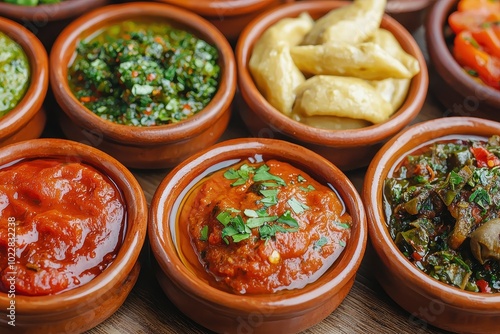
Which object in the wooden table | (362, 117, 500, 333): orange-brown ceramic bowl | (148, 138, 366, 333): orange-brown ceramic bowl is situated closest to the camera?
(148, 138, 366, 333): orange-brown ceramic bowl

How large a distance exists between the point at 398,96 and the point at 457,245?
1170 mm

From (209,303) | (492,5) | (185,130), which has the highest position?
(492,5)

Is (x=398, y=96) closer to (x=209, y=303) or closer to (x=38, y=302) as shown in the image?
(x=209, y=303)

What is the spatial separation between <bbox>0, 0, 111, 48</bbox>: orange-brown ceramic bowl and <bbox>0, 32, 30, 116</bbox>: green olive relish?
0.62ft

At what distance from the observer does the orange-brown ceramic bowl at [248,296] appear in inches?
114

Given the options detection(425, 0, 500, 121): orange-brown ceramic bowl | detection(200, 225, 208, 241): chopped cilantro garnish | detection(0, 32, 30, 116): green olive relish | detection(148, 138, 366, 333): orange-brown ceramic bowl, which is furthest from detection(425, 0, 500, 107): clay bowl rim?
detection(0, 32, 30, 116): green olive relish

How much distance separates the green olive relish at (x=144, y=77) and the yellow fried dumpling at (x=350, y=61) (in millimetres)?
577

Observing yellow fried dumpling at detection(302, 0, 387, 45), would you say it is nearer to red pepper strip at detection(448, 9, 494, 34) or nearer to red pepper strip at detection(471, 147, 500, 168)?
red pepper strip at detection(448, 9, 494, 34)

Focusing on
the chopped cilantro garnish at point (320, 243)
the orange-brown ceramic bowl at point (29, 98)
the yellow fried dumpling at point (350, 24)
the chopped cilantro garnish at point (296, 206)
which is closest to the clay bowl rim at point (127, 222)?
the orange-brown ceramic bowl at point (29, 98)

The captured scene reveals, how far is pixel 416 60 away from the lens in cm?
404

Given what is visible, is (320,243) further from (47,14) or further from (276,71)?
(47,14)

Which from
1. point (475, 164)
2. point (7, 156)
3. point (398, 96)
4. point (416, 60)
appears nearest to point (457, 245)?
point (475, 164)

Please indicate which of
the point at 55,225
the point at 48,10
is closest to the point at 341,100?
the point at 55,225

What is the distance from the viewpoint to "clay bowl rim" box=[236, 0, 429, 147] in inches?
143
